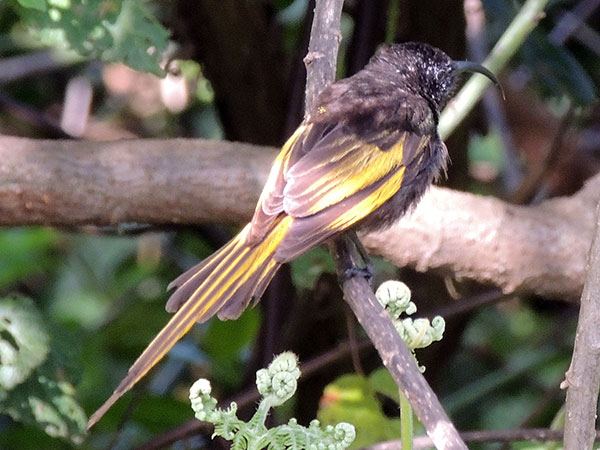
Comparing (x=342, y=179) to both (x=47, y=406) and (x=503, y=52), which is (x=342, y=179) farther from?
(x=47, y=406)

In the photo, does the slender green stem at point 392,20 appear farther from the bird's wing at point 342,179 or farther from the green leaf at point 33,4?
the green leaf at point 33,4

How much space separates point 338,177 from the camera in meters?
2.77

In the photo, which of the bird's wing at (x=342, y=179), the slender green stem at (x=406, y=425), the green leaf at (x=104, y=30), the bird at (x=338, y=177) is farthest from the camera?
the green leaf at (x=104, y=30)

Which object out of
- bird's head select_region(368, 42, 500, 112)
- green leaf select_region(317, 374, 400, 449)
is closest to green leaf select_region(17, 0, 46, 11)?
bird's head select_region(368, 42, 500, 112)

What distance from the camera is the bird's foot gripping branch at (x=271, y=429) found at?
1.70 meters

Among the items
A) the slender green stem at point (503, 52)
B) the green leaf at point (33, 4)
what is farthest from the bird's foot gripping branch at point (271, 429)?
the slender green stem at point (503, 52)

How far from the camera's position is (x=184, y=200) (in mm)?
2768

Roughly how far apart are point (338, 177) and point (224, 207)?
1.09ft

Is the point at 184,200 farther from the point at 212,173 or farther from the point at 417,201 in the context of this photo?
the point at 417,201

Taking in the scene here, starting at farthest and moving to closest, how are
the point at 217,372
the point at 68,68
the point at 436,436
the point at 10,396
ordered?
the point at 68,68, the point at 217,372, the point at 10,396, the point at 436,436

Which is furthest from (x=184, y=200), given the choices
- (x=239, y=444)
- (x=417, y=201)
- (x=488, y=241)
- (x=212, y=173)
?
(x=239, y=444)

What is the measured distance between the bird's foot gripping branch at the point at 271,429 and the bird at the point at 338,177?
340 mm

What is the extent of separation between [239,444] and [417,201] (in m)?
1.38

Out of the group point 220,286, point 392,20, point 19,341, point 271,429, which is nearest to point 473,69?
point 392,20
